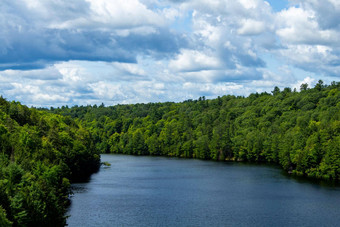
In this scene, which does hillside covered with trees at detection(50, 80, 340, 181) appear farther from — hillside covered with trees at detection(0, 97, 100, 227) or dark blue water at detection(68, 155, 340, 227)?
hillside covered with trees at detection(0, 97, 100, 227)

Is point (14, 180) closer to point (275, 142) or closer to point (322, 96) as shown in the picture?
point (275, 142)

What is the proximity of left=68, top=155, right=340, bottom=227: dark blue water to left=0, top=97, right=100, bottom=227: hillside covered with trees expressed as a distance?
7026 mm

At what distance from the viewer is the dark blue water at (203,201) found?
67.3 metres

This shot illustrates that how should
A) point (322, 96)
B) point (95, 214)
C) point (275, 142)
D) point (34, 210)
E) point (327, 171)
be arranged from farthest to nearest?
1. point (322, 96)
2. point (275, 142)
3. point (327, 171)
4. point (95, 214)
5. point (34, 210)

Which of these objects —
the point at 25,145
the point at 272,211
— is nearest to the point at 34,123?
the point at 25,145

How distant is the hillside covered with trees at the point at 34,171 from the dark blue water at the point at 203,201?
703 cm

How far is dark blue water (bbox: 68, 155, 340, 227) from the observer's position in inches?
2650

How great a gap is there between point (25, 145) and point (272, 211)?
45.9 metres

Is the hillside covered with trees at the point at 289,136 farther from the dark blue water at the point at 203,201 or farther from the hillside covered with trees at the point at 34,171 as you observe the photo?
the hillside covered with trees at the point at 34,171

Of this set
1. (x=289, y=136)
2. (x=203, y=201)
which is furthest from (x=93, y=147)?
(x=203, y=201)

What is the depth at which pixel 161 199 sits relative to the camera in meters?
83.7

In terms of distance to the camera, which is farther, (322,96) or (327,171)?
(322,96)

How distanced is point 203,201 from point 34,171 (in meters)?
31.4

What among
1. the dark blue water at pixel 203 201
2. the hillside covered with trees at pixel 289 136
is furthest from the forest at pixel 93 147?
the dark blue water at pixel 203 201
